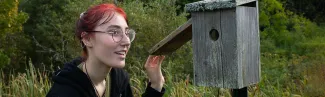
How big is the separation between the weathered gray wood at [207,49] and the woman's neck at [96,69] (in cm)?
53

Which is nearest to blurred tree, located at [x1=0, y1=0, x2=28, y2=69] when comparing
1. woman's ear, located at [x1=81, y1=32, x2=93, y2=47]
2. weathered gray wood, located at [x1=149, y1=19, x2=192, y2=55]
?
weathered gray wood, located at [x1=149, y1=19, x2=192, y2=55]

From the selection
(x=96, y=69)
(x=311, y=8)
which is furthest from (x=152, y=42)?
(x=311, y=8)

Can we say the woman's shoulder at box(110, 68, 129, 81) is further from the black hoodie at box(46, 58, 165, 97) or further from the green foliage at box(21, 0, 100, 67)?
the green foliage at box(21, 0, 100, 67)

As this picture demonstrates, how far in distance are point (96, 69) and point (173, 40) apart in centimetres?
54

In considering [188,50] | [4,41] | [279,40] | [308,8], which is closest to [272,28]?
[279,40]

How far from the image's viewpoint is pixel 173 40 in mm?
2711

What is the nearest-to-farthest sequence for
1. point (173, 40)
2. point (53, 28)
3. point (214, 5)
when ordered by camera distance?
point (214, 5)
point (173, 40)
point (53, 28)

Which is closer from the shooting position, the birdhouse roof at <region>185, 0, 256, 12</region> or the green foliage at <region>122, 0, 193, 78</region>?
the birdhouse roof at <region>185, 0, 256, 12</region>

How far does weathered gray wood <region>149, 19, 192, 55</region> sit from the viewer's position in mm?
2672

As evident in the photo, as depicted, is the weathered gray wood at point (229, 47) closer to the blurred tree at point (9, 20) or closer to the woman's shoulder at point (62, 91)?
the woman's shoulder at point (62, 91)

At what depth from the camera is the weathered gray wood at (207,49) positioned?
2557mm

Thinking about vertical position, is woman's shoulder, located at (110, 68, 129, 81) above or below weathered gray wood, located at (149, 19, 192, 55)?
below

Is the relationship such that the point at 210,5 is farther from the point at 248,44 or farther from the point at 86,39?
A: the point at 86,39

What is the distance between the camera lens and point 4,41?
48.2 feet
